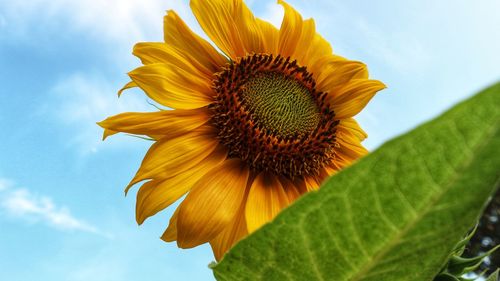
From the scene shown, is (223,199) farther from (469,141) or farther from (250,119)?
(469,141)

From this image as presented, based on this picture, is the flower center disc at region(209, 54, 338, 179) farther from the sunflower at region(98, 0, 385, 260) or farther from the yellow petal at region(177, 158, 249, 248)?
the yellow petal at region(177, 158, 249, 248)

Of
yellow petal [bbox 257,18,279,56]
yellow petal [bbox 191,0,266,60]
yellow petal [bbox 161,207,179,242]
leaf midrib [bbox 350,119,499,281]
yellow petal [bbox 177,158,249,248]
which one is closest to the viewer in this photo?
leaf midrib [bbox 350,119,499,281]

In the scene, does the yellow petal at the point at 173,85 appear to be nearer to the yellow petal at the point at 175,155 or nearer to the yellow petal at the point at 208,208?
the yellow petal at the point at 175,155

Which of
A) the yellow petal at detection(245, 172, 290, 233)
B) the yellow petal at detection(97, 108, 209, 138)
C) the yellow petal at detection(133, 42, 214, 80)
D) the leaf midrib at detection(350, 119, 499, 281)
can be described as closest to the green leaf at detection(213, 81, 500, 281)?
the leaf midrib at detection(350, 119, 499, 281)

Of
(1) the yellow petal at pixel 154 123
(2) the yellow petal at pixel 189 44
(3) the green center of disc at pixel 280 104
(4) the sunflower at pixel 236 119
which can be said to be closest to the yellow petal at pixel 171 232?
(4) the sunflower at pixel 236 119

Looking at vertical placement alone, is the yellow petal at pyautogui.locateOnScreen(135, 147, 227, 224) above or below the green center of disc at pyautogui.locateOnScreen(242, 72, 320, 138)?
below

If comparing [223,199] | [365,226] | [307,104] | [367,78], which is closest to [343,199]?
[365,226]
